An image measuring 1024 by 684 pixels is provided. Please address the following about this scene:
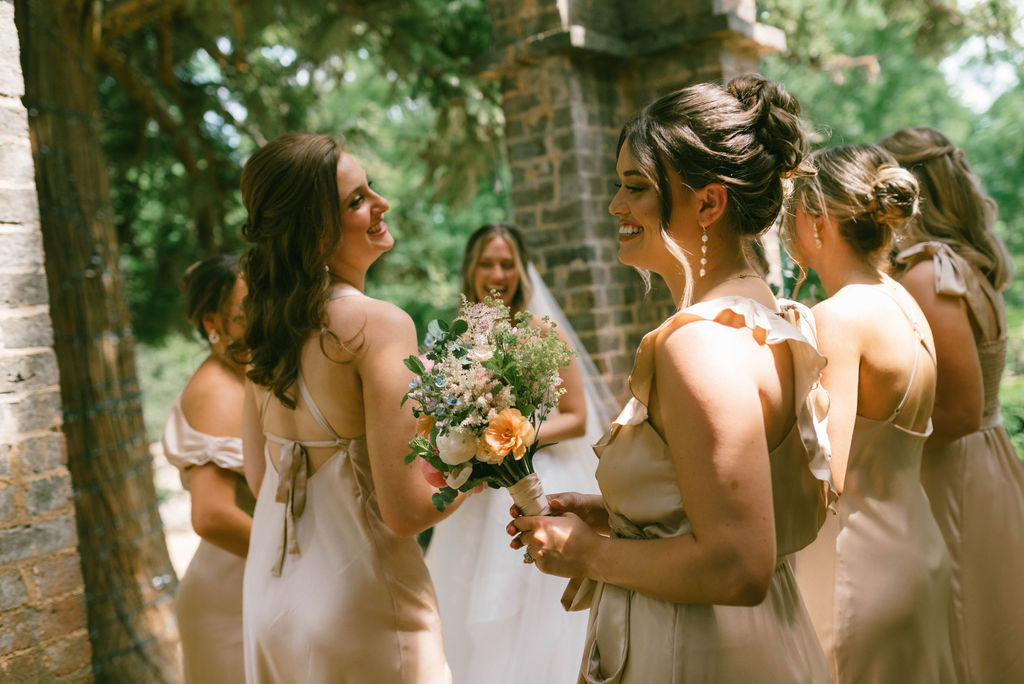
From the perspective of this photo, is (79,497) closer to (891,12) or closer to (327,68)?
(327,68)

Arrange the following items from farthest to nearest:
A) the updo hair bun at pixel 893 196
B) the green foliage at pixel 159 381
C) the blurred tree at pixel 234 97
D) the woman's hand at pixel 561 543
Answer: the green foliage at pixel 159 381
the blurred tree at pixel 234 97
the updo hair bun at pixel 893 196
the woman's hand at pixel 561 543

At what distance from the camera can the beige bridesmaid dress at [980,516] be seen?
2.83 m

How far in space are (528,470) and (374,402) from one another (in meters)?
0.48

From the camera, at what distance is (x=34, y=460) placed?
2557 mm

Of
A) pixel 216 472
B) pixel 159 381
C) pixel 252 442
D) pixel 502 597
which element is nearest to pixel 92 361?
pixel 216 472

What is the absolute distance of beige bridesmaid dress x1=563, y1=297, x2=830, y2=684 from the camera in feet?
5.15

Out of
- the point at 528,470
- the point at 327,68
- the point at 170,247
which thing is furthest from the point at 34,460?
the point at 170,247

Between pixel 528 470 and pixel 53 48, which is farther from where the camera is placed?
pixel 53 48

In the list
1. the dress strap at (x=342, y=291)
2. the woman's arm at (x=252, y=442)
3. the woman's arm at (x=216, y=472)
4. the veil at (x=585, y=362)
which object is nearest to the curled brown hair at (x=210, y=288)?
the woman's arm at (x=216, y=472)

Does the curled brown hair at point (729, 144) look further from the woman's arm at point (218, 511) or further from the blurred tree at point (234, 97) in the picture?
the blurred tree at point (234, 97)

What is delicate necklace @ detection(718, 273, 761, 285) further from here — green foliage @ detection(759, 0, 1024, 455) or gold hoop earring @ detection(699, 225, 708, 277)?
green foliage @ detection(759, 0, 1024, 455)

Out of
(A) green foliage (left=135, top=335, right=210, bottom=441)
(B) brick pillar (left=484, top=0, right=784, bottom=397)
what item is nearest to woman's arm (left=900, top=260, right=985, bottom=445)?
(B) brick pillar (left=484, top=0, right=784, bottom=397)

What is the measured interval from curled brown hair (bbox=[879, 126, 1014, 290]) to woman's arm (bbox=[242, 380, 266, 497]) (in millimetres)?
2479

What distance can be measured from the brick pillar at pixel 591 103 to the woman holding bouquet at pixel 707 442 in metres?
3.78
